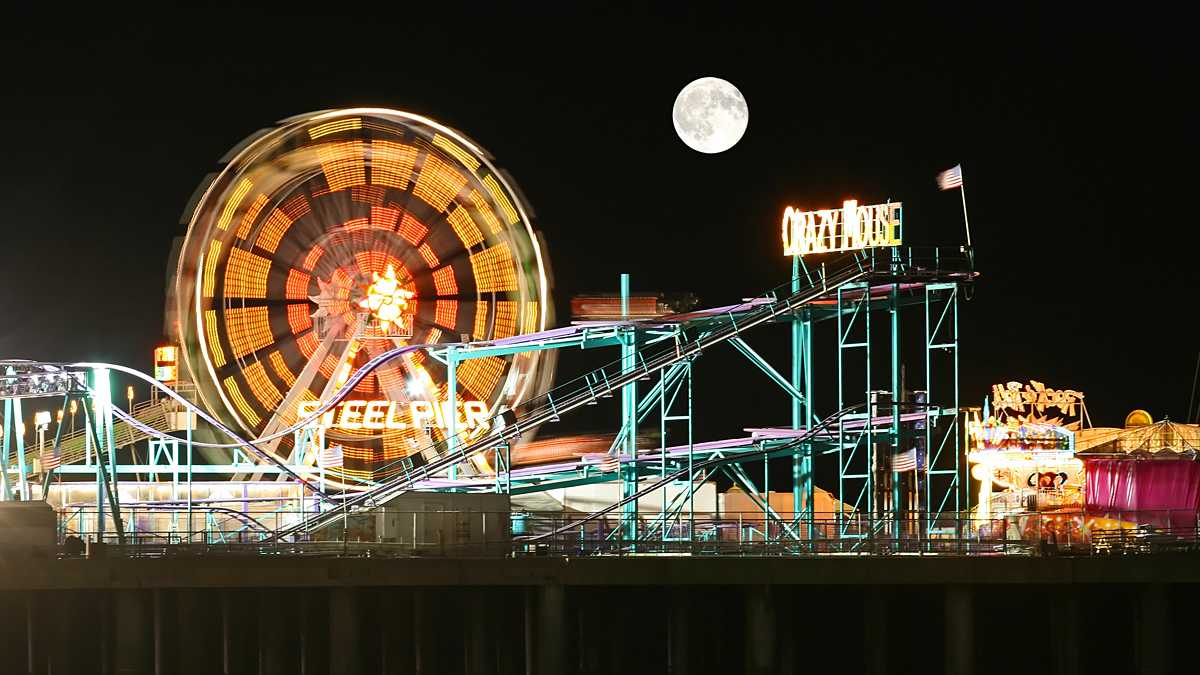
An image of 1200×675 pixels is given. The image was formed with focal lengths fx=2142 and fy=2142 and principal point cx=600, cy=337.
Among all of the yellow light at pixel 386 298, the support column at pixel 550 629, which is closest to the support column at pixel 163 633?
the support column at pixel 550 629

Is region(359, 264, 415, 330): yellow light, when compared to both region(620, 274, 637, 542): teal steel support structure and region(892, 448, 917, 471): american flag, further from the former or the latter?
region(892, 448, 917, 471): american flag

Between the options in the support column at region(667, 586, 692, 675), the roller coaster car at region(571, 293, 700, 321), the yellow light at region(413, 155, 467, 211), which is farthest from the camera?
the yellow light at region(413, 155, 467, 211)

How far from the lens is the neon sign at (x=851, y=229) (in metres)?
62.6

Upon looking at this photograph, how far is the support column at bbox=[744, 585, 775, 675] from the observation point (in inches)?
1977

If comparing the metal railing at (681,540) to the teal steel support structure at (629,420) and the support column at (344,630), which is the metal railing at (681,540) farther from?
the teal steel support structure at (629,420)

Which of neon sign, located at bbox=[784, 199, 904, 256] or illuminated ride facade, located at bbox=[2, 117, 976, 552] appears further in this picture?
illuminated ride facade, located at bbox=[2, 117, 976, 552]

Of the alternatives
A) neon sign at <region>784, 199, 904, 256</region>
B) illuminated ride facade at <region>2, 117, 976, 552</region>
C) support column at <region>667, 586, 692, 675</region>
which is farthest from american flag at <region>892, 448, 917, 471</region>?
support column at <region>667, 586, 692, 675</region>

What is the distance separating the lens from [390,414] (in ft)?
254

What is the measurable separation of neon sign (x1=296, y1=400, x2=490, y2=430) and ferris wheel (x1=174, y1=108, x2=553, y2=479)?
0.67 ft

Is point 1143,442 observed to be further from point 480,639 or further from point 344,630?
point 344,630

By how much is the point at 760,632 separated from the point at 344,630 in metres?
9.73

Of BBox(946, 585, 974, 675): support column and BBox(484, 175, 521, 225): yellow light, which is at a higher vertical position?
BBox(484, 175, 521, 225): yellow light

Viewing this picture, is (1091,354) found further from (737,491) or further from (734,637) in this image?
(734,637)

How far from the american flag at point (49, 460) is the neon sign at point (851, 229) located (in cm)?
2206
